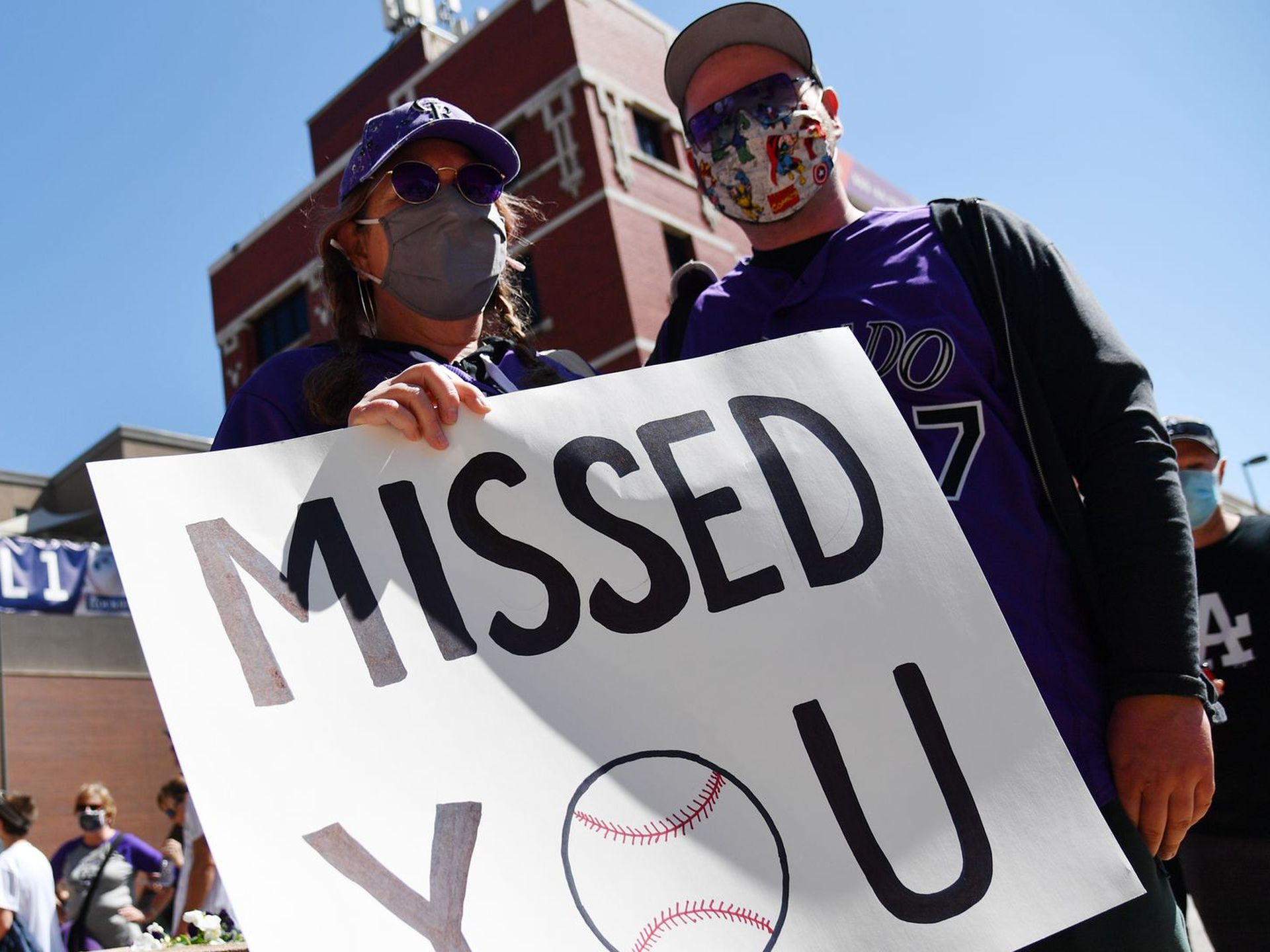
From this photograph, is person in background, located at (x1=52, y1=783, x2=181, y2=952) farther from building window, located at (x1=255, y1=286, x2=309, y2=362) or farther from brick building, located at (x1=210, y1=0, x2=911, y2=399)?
building window, located at (x1=255, y1=286, x2=309, y2=362)

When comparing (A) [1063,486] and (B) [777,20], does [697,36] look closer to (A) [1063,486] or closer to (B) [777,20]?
(B) [777,20]

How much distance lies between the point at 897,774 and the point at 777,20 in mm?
1532

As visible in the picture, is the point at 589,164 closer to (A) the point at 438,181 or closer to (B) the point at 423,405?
(A) the point at 438,181

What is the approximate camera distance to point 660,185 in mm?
19375

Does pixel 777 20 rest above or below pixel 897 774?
above

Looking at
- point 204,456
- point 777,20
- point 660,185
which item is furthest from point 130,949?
point 660,185

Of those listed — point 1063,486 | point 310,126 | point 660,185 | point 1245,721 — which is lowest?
point 1245,721

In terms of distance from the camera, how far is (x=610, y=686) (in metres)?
1.34

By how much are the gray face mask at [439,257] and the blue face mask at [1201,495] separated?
130 inches

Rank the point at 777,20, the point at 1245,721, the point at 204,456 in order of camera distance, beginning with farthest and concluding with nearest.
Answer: the point at 1245,721
the point at 777,20
the point at 204,456

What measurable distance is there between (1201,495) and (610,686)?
395 centimetres

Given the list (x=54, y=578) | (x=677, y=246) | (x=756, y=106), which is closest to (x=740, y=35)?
(x=756, y=106)

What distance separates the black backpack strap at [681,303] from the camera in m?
2.20

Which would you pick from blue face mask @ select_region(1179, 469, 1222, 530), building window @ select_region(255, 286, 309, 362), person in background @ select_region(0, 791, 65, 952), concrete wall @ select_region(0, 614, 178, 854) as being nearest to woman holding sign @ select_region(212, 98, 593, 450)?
blue face mask @ select_region(1179, 469, 1222, 530)
